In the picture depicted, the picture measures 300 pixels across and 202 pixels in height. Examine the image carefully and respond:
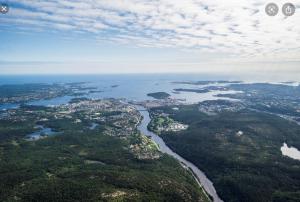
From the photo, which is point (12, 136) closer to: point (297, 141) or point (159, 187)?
point (159, 187)

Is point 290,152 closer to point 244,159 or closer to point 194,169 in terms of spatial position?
point 244,159

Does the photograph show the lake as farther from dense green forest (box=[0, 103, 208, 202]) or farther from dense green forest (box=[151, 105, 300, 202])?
dense green forest (box=[0, 103, 208, 202])

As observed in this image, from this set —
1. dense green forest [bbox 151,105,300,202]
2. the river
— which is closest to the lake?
dense green forest [bbox 151,105,300,202]

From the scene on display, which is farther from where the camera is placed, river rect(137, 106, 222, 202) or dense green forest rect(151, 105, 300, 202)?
river rect(137, 106, 222, 202)

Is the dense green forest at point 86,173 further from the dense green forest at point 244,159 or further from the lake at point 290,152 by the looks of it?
the lake at point 290,152

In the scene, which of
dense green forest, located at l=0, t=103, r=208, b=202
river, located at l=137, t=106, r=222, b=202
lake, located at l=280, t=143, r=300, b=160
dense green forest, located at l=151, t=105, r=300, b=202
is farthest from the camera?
lake, located at l=280, t=143, r=300, b=160

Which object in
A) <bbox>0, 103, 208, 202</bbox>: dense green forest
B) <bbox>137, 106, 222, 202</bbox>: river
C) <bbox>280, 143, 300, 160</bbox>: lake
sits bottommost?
<bbox>137, 106, 222, 202</bbox>: river

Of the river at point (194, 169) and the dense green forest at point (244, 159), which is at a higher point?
the dense green forest at point (244, 159)

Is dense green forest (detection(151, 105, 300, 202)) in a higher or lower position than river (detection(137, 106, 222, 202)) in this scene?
higher

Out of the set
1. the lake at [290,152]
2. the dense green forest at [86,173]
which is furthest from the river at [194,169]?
the lake at [290,152]
